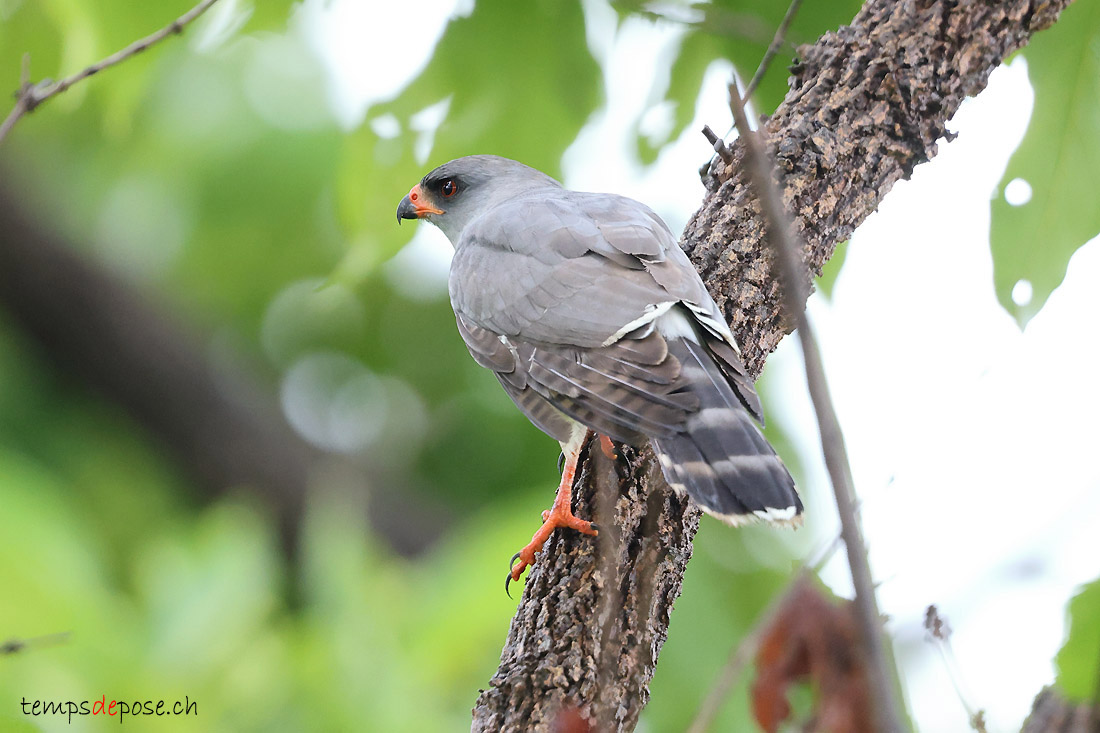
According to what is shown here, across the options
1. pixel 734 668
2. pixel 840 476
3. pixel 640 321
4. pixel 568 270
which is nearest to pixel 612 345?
pixel 640 321

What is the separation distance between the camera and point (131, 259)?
723 cm

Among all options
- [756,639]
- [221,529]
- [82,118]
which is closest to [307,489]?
[221,529]

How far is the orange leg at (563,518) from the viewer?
2371 millimetres

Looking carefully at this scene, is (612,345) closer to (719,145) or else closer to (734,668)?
(719,145)

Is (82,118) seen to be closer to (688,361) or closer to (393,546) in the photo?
(393,546)

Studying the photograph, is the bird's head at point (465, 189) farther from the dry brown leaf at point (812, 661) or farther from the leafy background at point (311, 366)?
the dry brown leaf at point (812, 661)

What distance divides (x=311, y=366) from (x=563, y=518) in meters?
5.65

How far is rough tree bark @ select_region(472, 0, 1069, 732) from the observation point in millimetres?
2045

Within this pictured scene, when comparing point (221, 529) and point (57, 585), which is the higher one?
point (221, 529)

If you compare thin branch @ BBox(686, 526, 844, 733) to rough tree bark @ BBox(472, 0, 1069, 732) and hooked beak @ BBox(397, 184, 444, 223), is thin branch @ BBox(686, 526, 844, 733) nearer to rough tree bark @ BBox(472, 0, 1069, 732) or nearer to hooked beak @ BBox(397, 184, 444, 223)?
rough tree bark @ BBox(472, 0, 1069, 732)

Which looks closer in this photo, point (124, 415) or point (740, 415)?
point (740, 415)

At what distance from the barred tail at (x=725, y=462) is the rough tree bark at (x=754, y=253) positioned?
8.2 inches

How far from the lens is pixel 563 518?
2.43 m

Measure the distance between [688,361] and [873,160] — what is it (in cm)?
73
